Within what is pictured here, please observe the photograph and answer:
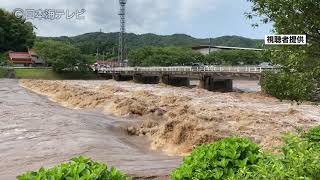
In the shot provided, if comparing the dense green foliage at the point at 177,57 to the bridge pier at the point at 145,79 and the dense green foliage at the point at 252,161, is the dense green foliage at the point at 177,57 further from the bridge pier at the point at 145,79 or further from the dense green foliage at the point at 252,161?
the dense green foliage at the point at 252,161

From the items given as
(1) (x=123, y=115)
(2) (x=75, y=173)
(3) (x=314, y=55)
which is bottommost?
(1) (x=123, y=115)

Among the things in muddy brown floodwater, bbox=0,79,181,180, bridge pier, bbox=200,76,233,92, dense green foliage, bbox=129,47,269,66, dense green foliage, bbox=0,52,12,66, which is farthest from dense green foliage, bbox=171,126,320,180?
dense green foliage, bbox=129,47,269,66

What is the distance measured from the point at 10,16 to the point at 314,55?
5055 inches

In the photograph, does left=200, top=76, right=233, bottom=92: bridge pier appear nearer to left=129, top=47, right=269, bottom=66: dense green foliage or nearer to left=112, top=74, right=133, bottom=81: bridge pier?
left=112, top=74, right=133, bottom=81: bridge pier

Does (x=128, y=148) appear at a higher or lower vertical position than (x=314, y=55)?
lower

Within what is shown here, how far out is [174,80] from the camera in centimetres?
8075

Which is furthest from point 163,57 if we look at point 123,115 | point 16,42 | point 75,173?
point 75,173

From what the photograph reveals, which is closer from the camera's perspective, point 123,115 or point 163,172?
point 163,172

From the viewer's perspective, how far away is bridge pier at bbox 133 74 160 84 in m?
89.6

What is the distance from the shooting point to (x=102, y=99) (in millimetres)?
36562

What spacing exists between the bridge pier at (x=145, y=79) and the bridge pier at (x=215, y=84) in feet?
74.9

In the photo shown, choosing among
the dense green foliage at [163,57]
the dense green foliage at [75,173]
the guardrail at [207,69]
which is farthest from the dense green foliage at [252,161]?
the dense green foliage at [163,57]

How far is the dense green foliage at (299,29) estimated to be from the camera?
10867 millimetres

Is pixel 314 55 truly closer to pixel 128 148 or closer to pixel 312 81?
pixel 312 81
